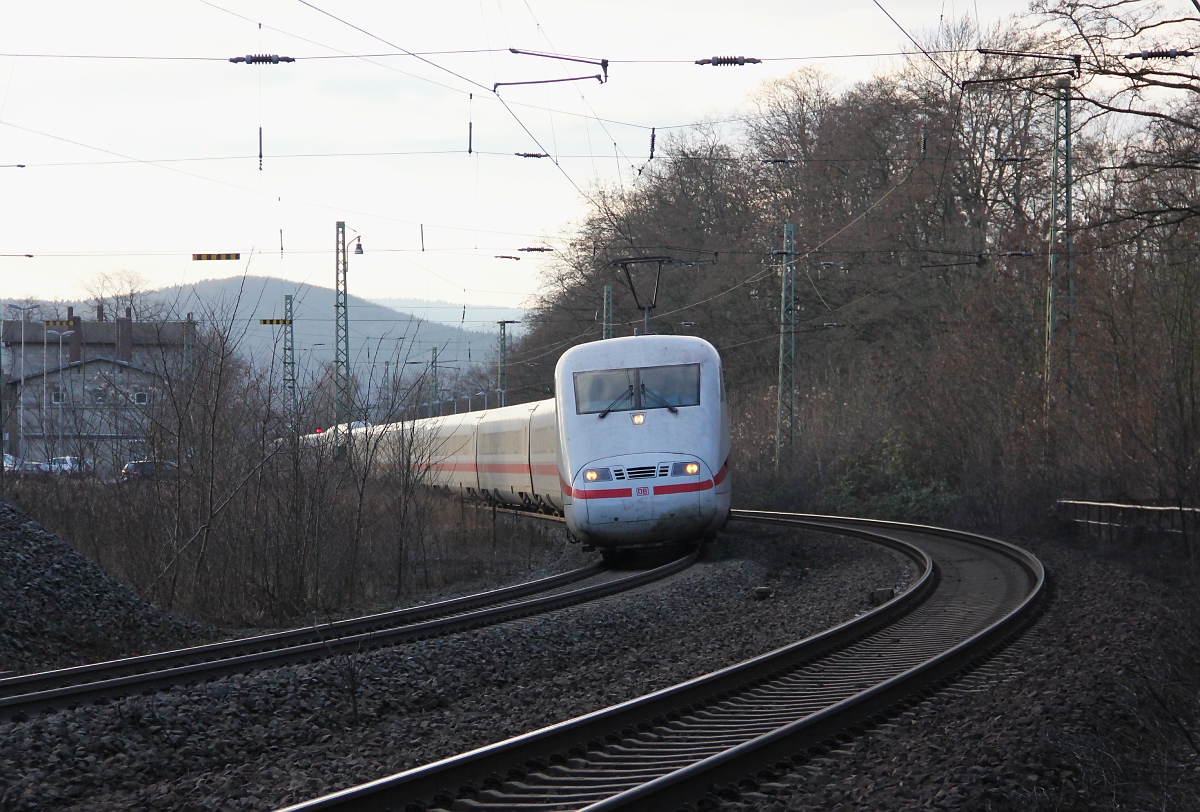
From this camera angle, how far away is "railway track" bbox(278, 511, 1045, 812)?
573 cm

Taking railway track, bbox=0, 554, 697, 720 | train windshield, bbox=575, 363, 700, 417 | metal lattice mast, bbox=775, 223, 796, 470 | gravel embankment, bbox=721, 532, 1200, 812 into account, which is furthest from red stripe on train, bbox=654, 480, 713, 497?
metal lattice mast, bbox=775, 223, 796, 470

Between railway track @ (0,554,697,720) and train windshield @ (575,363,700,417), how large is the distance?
2739 mm

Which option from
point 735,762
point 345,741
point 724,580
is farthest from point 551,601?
point 735,762

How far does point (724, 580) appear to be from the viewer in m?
15.0

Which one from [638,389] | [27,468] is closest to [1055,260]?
[638,389]

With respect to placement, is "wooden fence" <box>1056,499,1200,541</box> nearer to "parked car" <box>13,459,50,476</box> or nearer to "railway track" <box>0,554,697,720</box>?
"railway track" <box>0,554,697,720</box>

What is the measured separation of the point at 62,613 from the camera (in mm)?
11617

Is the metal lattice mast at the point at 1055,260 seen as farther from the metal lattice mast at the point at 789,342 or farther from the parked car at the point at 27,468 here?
the parked car at the point at 27,468

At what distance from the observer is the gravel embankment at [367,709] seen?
6.42 meters

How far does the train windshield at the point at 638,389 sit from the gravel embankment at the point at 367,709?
416 cm

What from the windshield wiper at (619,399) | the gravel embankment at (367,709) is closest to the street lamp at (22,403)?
the windshield wiper at (619,399)

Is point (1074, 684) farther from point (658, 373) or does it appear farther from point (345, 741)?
point (658, 373)

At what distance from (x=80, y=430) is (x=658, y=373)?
406 inches

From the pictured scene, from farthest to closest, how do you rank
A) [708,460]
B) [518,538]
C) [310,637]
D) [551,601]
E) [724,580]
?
[518,538], [708,460], [724,580], [551,601], [310,637]
